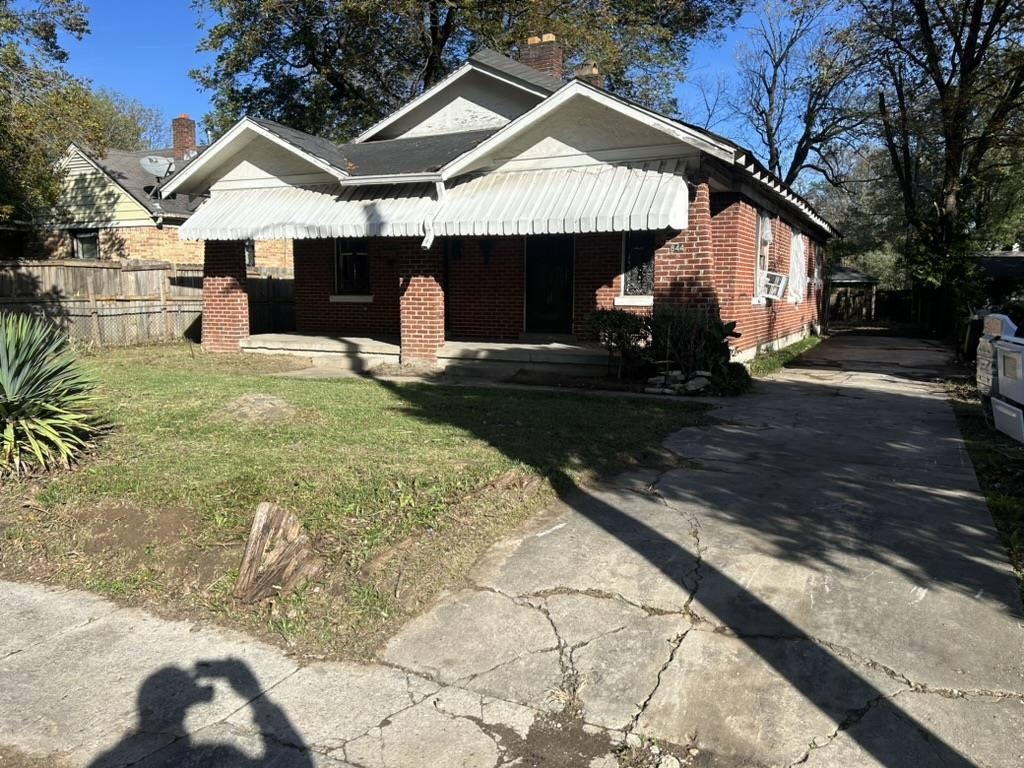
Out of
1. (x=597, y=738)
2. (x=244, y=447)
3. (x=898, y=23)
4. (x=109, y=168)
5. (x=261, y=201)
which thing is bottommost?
(x=597, y=738)

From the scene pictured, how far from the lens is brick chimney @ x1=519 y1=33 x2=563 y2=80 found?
51.4 feet

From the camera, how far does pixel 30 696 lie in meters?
3.12

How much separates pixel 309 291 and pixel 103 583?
12884 mm

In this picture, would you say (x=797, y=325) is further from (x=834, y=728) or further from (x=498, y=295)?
(x=834, y=728)

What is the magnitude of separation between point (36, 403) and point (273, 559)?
3049mm

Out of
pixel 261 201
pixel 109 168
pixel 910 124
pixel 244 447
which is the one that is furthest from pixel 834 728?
pixel 109 168

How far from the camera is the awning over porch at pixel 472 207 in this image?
993cm

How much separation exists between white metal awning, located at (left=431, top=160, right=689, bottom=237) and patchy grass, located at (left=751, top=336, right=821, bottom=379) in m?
3.72

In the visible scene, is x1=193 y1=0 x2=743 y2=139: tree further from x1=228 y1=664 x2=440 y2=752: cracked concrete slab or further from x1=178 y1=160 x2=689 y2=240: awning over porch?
x1=228 y1=664 x2=440 y2=752: cracked concrete slab

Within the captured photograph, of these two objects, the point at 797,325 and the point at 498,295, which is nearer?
the point at 498,295

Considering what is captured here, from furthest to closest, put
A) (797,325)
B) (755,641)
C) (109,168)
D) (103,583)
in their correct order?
(109,168) → (797,325) → (103,583) → (755,641)

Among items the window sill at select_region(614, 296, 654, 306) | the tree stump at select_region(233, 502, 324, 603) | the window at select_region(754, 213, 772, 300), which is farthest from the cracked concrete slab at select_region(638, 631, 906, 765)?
the window at select_region(754, 213, 772, 300)

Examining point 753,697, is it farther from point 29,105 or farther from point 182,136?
point 182,136

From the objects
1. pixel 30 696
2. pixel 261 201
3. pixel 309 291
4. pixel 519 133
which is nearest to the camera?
pixel 30 696
